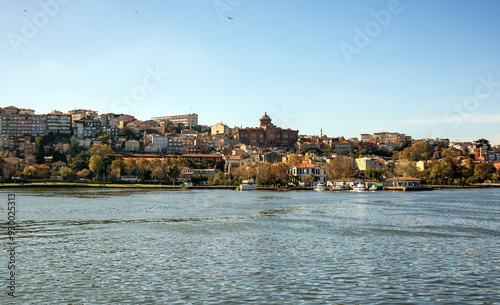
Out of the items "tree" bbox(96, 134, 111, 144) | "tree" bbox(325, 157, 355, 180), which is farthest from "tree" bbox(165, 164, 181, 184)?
"tree" bbox(96, 134, 111, 144)

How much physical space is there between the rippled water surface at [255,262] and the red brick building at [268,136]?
132584 mm

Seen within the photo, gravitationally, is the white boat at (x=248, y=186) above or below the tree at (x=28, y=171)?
below

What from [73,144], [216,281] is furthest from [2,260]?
[73,144]

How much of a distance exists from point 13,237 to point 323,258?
47.9 ft

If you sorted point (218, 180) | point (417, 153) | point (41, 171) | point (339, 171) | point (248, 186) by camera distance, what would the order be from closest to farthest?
1. point (248, 186)
2. point (41, 171)
3. point (218, 180)
4. point (339, 171)
5. point (417, 153)

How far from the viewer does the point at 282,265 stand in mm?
15844

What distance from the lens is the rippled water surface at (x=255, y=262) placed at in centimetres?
1216

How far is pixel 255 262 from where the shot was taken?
53.5 ft

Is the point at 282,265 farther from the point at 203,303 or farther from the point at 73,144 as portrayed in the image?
the point at 73,144

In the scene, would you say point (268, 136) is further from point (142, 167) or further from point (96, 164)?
point (96, 164)

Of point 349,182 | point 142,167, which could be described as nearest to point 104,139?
point 142,167

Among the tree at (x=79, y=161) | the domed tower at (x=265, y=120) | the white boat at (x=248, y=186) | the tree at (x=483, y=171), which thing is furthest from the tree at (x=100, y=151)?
the tree at (x=483, y=171)

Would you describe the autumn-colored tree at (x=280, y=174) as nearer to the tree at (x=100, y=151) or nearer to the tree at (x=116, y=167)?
the tree at (x=116, y=167)

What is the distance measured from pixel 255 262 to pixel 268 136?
14641cm
